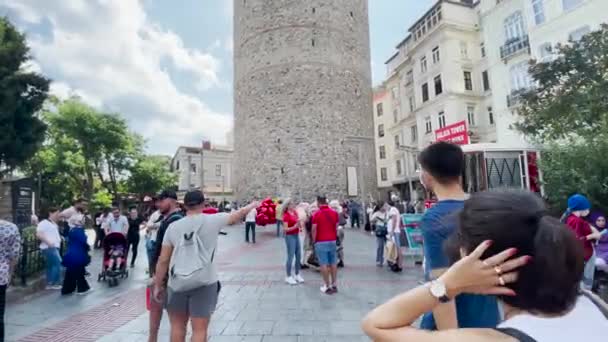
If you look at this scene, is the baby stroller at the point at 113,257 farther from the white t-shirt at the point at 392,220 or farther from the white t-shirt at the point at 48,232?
the white t-shirt at the point at 392,220

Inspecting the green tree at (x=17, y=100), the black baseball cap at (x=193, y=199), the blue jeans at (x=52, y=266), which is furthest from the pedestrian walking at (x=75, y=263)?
the green tree at (x=17, y=100)

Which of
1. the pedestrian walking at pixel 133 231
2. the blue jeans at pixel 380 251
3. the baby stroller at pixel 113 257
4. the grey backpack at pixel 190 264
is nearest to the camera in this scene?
the grey backpack at pixel 190 264

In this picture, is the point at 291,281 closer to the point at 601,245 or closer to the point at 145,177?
the point at 601,245

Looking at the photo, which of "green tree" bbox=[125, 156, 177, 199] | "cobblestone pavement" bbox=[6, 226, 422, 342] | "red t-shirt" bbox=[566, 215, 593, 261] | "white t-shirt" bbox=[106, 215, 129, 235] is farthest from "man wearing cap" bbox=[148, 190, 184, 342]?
"green tree" bbox=[125, 156, 177, 199]

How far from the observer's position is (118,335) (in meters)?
4.50

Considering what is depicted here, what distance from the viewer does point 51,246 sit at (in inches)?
277

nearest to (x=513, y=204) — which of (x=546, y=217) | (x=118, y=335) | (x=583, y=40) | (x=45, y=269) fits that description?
(x=546, y=217)

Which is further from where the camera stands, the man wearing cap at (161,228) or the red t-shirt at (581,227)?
the red t-shirt at (581,227)

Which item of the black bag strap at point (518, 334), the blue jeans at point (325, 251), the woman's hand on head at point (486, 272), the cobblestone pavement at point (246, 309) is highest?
the woman's hand on head at point (486, 272)

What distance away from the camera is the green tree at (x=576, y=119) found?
340 inches

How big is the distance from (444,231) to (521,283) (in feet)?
2.47

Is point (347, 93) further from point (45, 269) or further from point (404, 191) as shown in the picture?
point (45, 269)

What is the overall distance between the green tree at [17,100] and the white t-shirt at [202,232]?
14818mm

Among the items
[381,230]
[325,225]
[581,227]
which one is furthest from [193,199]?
[381,230]
